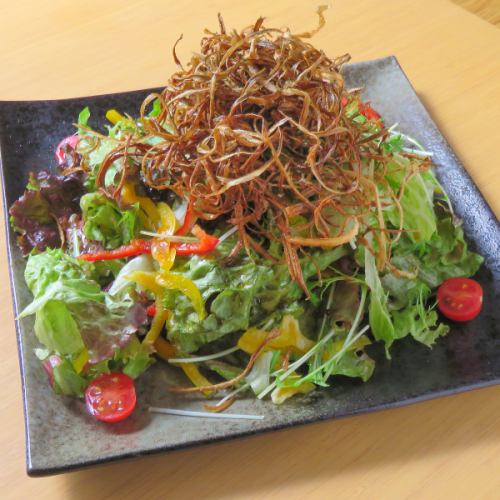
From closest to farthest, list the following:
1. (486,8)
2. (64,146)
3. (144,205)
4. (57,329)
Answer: (57,329)
(144,205)
(64,146)
(486,8)

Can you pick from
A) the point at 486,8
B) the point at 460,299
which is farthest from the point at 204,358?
the point at 486,8

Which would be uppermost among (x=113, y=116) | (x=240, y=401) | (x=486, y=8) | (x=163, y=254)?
(x=486, y=8)

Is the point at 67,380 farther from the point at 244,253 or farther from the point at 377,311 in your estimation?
the point at 377,311

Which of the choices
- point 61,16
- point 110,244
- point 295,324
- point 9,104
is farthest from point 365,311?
point 61,16

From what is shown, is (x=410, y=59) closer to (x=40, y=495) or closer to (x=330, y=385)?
(x=330, y=385)

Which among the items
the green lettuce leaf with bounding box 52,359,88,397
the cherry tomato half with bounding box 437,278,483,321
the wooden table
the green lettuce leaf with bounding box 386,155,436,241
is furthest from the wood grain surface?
the green lettuce leaf with bounding box 52,359,88,397

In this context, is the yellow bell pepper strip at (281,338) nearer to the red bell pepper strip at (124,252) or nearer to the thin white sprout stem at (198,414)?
the thin white sprout stem at (198,414)
